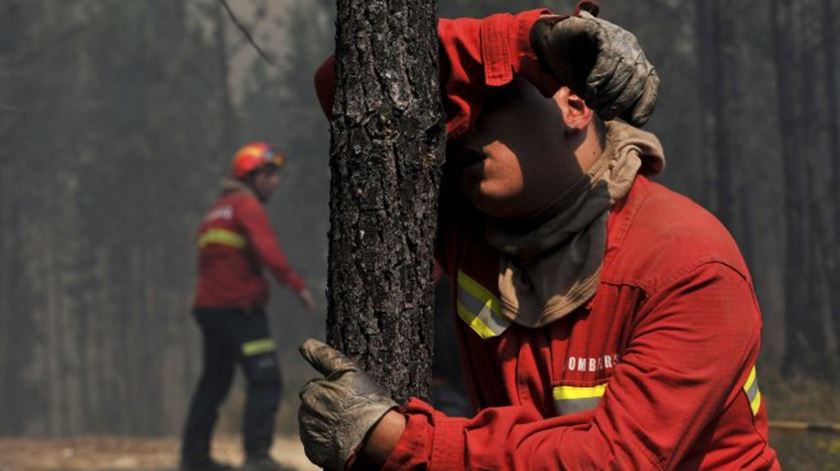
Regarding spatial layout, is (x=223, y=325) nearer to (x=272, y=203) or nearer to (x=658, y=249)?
(x=658, y=249)

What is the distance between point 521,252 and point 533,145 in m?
0.21

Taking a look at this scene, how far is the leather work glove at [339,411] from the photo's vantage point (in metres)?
2.60

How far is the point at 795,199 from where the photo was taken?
672 inches

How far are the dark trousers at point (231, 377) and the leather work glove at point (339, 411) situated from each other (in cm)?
737

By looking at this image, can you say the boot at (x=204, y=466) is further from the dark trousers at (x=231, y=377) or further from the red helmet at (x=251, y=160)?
the red helmet at (x=251, y=160)

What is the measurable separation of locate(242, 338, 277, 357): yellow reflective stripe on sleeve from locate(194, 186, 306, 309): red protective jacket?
0.37 metres

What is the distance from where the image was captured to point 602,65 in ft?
8.36

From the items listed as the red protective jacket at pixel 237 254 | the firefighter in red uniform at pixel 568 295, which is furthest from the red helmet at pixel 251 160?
the firefighter in red uniform at pixel 568 295

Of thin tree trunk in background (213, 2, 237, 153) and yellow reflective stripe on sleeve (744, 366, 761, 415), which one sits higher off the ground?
yellow reflective stripe on sleeve (744, 366, 761, 415)

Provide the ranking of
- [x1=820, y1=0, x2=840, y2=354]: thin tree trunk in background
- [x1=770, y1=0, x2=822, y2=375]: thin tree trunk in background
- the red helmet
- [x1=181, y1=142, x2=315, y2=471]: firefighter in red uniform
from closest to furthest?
[x1=181, y1=142, x2=315, y2=471]: firefighter in red uniform → the red helmet → [x1=820, y1=0, x2=840, y2=354]: thin tree trunk in background → [x1=770, y1=0, x2=822, y2=375]: thin tree trunk in background

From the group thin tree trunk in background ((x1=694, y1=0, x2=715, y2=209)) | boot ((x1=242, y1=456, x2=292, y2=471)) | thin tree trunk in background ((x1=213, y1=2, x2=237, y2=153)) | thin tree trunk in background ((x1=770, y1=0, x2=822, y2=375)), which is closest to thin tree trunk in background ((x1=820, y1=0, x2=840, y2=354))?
thin tree trunk in background ((x1=770, y1=0, x2=822, y2=375))

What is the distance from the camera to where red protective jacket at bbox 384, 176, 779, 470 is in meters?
2.59

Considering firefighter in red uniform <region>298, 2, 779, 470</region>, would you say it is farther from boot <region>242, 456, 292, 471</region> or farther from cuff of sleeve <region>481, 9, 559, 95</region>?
boot <region>242, 456, 292, 471</region>

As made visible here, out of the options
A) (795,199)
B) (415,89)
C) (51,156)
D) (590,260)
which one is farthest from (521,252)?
(51,156)
